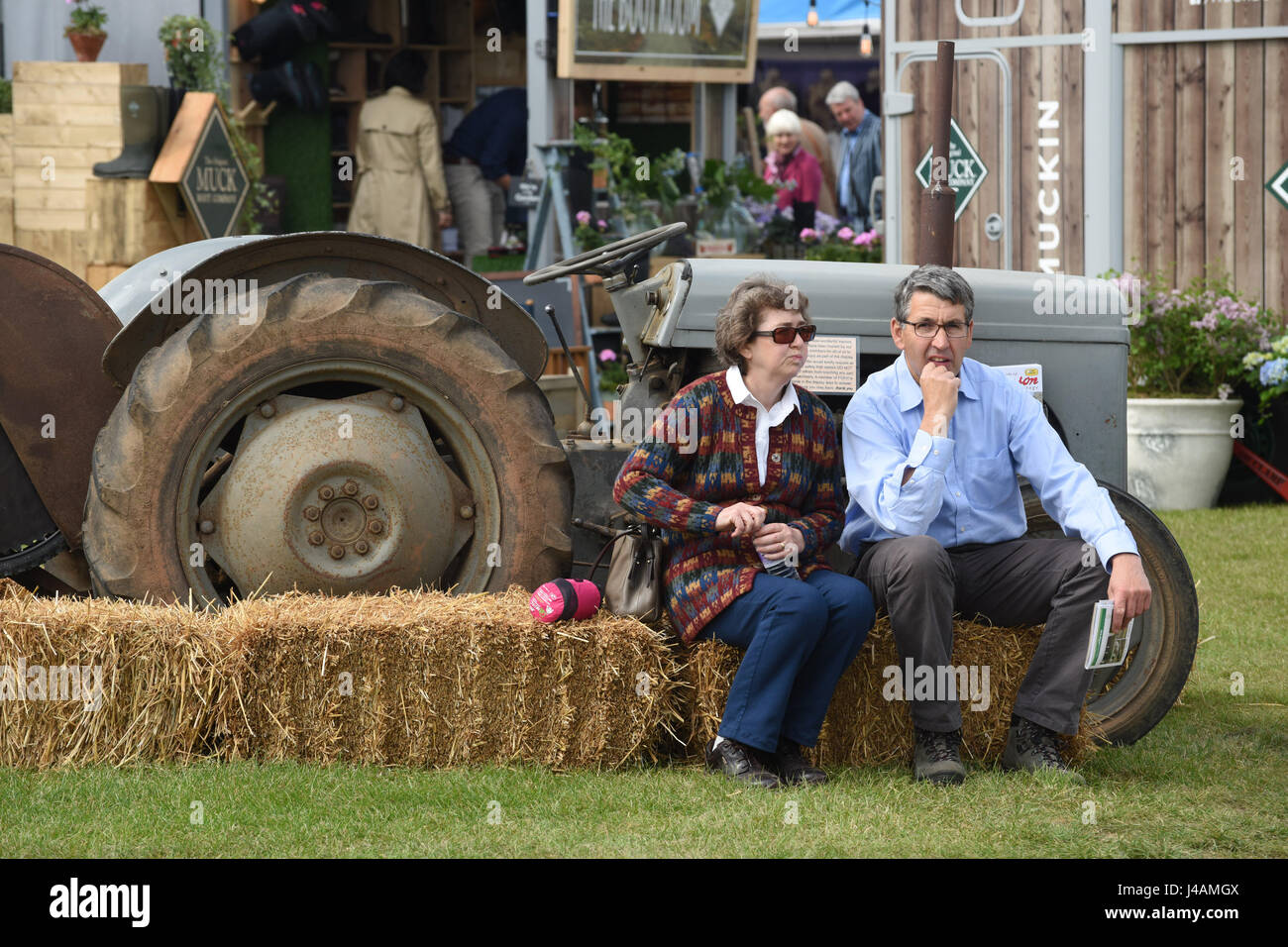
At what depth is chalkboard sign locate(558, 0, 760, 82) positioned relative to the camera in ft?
34.7

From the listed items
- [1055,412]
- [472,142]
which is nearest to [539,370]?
[1055,412]

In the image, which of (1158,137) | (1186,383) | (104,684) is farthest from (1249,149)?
(104,684)

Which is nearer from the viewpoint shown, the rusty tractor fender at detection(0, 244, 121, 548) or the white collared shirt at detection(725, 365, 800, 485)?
the white collared shirt at detection(725, 365, 800, 485)

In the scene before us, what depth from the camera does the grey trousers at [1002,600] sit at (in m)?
3.73

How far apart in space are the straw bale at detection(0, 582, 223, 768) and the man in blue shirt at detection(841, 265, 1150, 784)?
5.38 feet

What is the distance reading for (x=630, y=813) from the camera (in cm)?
347

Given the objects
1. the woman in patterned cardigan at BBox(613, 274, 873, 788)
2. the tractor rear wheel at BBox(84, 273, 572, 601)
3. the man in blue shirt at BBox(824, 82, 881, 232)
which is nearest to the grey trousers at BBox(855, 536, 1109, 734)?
the woman in patterned cardigan at BBox(613, 274, 873, 788)

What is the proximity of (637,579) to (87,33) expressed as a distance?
755cm

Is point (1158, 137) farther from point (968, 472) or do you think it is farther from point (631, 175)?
point (968, 472)

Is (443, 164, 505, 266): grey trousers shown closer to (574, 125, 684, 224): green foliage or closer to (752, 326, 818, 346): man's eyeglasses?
(574, 125, 684, 224): green foliage

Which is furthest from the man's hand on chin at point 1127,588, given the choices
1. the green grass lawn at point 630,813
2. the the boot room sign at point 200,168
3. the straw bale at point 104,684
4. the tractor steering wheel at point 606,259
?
the the boot room sign at point 200,168

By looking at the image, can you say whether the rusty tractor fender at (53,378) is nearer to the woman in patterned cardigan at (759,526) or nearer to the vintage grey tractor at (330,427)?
the vintage grey tractor at (330,427)

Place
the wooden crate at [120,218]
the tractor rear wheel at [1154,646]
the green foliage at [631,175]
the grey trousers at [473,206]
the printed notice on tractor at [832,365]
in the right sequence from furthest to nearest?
1. the grey trousers at [473,206]
2. the green foliage at [631,175]
3. the wooden crate at [120,218]
4. the printed notice on tractor at [832,365]
5. the tractor rear wheel at [1154,646]

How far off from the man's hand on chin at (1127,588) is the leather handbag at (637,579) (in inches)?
42.7
